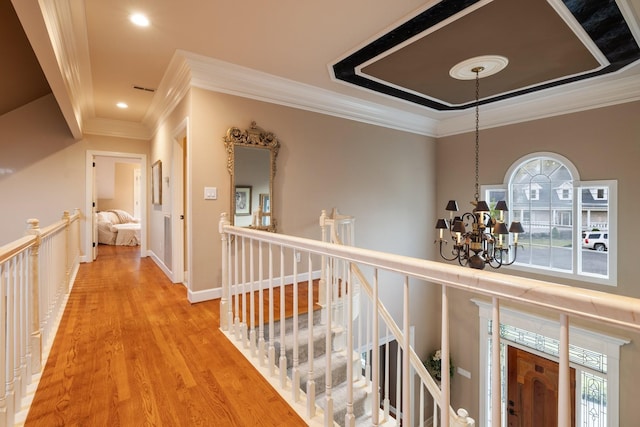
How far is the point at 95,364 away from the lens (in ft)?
6.72

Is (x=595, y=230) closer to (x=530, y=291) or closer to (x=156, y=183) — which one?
(x=530, y=291)

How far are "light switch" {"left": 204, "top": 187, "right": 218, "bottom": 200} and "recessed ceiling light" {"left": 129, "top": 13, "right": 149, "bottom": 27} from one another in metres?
1.54

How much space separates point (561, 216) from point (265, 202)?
13.6ft

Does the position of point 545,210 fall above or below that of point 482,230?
above

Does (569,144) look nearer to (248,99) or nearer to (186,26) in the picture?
(248,99)

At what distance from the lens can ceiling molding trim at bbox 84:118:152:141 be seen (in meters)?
5.20

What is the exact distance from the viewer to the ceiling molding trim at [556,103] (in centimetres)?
371

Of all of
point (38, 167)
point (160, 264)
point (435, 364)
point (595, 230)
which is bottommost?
point (435, 364)

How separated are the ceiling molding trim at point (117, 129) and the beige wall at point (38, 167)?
0.84 ft

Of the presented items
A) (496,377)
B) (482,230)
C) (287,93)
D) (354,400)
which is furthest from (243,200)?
(496,377)

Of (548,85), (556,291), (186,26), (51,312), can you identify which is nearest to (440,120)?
(548,85)

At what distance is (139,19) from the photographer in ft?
8.29

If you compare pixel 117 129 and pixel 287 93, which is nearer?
pixel 287 93

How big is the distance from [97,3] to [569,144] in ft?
18.0
